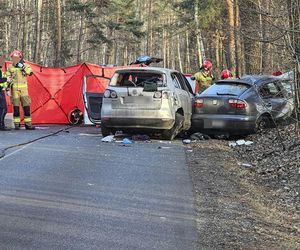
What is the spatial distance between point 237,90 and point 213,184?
5448 millimetres

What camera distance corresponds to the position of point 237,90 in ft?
42.0

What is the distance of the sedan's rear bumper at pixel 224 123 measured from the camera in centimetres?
1235

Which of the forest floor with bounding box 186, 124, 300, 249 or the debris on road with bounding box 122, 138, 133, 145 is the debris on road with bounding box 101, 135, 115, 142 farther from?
the forest floor with bounding box 186, 124, 300, 249

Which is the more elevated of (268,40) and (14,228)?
(268,40)

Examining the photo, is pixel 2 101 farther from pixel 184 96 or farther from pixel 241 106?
pixel 241 106

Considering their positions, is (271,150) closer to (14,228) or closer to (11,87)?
(14,228)

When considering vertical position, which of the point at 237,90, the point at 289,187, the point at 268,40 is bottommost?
the point at 289,187

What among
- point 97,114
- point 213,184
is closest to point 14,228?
point 213,184

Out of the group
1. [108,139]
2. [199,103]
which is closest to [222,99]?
[199,103]

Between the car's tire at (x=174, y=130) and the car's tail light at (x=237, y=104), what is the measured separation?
49.5 inches

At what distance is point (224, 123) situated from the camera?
41.1ft

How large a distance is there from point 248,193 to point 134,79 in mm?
5979

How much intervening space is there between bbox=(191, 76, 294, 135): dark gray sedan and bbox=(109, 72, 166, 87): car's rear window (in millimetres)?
1352

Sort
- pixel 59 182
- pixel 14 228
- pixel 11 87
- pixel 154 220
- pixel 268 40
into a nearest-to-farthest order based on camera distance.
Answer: pixel 14 228
pixel 154 220
pixel 59 182
pixel 268 40
pixel 11 87
